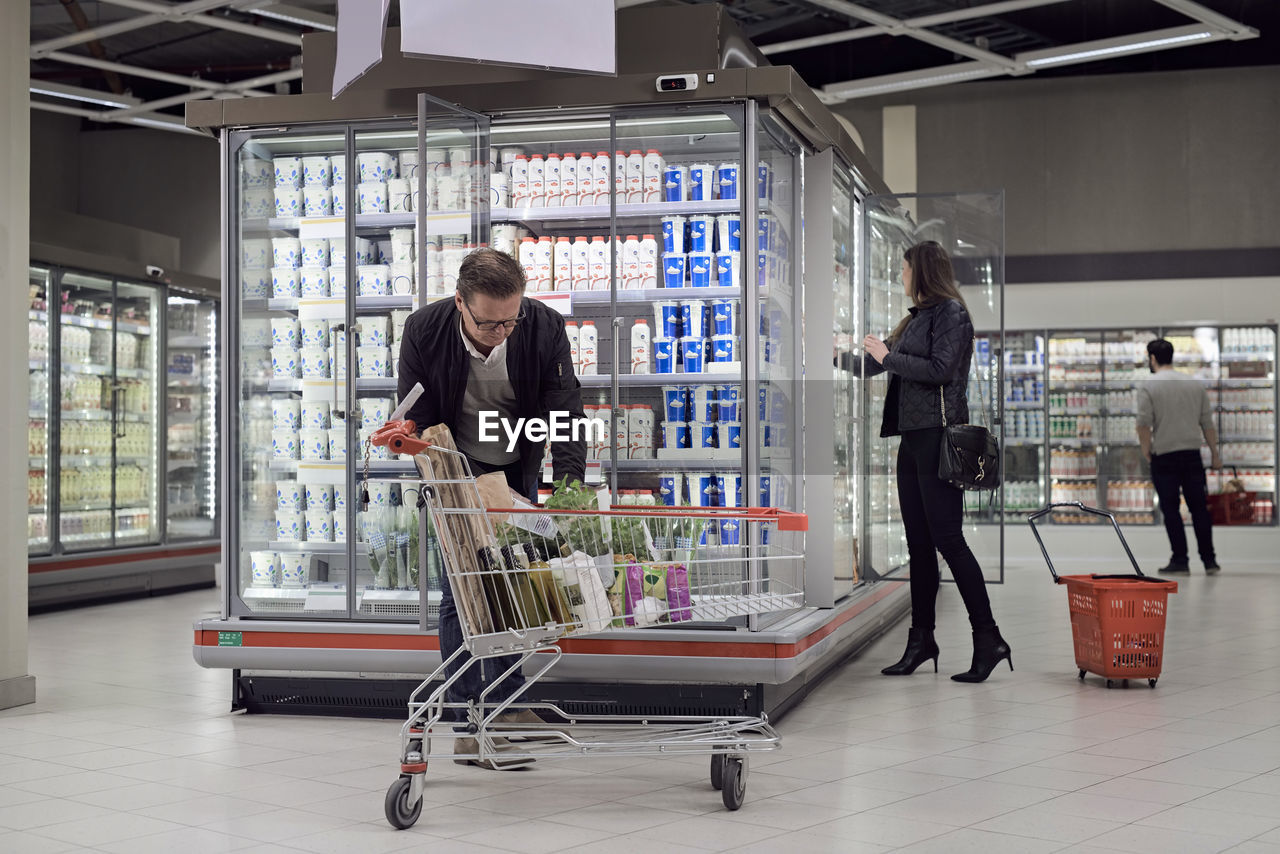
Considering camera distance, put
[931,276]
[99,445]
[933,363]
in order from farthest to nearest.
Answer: [99,445], [931,276], [933,363]

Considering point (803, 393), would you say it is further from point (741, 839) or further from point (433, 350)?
point (741, 839)

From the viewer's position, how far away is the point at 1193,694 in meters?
5.23

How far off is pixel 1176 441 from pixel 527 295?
6.93 metres

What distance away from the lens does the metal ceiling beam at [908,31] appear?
900 cm

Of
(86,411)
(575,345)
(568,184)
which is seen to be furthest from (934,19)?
(86,411)

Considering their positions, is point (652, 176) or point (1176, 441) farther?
point (1176, 441)

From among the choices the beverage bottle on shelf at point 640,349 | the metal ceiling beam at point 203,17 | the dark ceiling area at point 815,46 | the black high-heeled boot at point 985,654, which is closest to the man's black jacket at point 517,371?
the beverage bottle on shelf at point 640,349

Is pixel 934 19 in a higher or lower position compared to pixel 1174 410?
higher

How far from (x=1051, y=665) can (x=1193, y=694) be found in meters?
0.82

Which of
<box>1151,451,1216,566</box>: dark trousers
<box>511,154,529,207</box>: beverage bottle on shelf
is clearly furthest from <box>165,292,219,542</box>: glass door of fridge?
<box>1151,451,1216,566</box>: dark trousers

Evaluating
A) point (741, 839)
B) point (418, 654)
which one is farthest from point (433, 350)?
point (741, 839)

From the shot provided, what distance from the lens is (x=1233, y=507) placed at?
11.4 meters

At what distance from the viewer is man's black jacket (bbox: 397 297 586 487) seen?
4.12 metres

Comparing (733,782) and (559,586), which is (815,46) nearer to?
(559,586)
